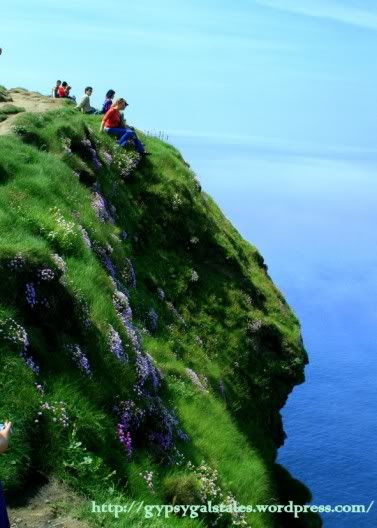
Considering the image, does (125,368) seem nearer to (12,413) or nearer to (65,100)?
(12,413)

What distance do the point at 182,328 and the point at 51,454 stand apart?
17.6m

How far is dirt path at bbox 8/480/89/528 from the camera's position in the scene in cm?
1016

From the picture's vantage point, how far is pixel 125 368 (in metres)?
15.7

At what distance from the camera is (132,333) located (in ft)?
59.2

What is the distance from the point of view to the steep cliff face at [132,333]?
1235cm

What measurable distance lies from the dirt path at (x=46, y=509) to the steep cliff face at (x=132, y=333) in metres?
0.27

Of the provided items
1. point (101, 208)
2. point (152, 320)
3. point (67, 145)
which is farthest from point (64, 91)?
point (152, 320)

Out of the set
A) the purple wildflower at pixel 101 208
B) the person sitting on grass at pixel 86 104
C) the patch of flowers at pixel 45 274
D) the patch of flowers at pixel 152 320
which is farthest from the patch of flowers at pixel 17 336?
the person sitting on grass at pixel 86 104

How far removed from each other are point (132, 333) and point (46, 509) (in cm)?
784

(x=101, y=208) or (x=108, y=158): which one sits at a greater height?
(x=108, y=158)

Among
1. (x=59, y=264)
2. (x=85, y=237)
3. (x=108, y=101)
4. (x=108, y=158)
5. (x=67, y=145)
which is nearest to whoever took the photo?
(x=59, y=264)

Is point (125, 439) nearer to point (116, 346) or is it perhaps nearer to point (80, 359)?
point (80, 359)

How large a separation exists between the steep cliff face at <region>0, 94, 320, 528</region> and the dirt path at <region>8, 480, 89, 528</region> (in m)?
0.27

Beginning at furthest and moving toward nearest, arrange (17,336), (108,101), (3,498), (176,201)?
(108,101)
(176,201)
(17,336)
(3,498)
